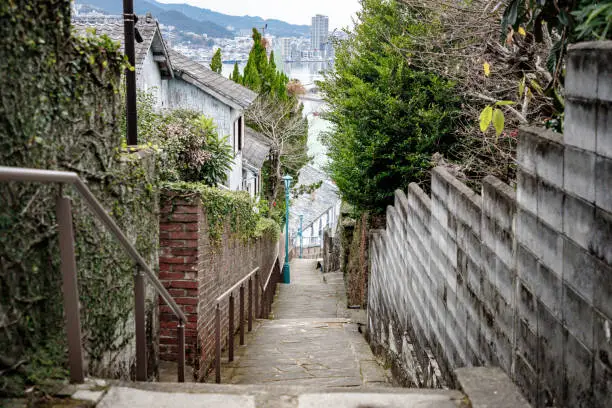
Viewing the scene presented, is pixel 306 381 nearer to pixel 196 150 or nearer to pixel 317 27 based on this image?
pixel 196 150

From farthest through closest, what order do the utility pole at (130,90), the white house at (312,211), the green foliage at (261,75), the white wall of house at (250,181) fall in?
the white house at (312,211) < the green foliage at (261,75) < the white wall of house at (250,181) < the utility pole at (130,90)

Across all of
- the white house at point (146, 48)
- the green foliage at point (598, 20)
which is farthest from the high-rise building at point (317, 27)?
the green foliage at point (598, 20)

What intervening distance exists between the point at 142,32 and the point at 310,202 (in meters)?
34.8

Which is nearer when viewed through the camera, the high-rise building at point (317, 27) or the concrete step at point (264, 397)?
the concrete step at point (264, 397)

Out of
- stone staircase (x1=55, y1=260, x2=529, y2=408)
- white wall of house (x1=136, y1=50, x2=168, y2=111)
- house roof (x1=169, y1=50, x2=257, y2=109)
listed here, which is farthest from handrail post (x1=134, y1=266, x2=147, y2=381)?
house roof (x1=169, y1=50, x2=257, y2=109)

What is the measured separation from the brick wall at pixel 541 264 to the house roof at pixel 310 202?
36.6 m

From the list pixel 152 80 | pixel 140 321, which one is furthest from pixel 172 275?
pixel 152 80

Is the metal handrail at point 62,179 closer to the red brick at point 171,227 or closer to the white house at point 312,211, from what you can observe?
the red brick at point 171,227

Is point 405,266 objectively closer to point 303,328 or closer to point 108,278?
point 303,328

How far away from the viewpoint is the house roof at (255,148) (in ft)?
84.7

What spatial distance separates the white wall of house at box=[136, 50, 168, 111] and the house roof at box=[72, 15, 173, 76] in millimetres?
217

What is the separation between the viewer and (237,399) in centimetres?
333

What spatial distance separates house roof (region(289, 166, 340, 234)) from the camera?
149 feet

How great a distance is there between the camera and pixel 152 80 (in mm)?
17234
